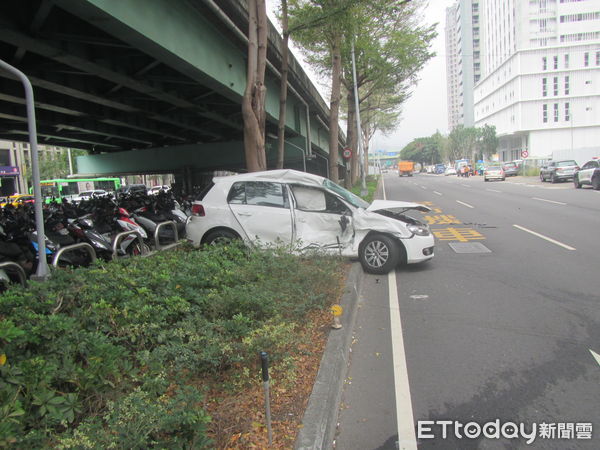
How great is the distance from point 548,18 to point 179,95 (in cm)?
7619

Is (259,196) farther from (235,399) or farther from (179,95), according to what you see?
(179,95)

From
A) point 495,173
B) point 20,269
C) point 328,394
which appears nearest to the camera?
point 328,394

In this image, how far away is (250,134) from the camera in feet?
31.6

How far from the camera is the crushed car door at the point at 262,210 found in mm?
7910

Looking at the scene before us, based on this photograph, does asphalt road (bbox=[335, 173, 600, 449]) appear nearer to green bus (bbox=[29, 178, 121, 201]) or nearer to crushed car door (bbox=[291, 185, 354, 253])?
crushed car door (bbox=[291, 185, 354, 253])

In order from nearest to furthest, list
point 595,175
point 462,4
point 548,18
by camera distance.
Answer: point 595,175, point 548,18, point 462,4

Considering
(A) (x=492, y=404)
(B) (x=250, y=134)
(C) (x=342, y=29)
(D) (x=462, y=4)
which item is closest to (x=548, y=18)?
(D) (x=462, y=4)

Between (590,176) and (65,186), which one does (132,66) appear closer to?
(590,176)

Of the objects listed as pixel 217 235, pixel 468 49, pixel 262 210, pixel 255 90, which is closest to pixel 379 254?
pixel 262 210

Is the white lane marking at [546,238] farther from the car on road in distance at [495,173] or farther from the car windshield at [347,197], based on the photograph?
the car on road in distance at [495,173]

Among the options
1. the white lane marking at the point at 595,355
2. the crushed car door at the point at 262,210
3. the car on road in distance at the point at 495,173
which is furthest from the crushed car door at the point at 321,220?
the car on road in distance at the point at 495,173

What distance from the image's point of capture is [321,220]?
7.84m

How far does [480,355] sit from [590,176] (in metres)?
24.5

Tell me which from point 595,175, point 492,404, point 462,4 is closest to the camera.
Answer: point 492,404
